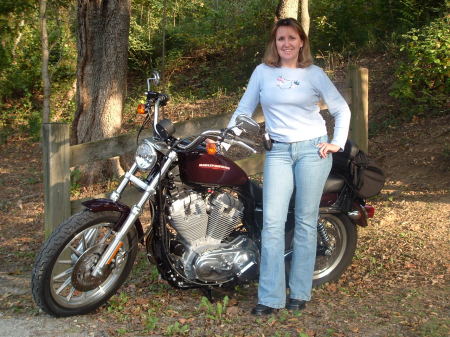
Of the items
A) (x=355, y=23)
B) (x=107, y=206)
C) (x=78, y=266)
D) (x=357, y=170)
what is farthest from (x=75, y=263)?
(x=355, y=23)

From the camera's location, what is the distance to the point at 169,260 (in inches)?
182

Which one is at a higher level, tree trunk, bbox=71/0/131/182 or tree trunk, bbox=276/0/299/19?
tree trunk, bbox=276/0/299/19

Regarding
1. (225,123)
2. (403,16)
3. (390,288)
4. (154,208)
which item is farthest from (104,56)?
(403,16)

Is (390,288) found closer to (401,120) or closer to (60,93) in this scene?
(401,120)

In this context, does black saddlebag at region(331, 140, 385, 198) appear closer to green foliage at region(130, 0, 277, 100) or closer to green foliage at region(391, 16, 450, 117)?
green foliage at region(391, 16, 450, 117)

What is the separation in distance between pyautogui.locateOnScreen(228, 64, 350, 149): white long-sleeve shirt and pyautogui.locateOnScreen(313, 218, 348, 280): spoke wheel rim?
2.97 feet

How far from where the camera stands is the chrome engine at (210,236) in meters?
4.63

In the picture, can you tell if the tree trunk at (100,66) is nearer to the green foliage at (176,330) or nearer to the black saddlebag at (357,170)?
the black saddlebag at (357,170)

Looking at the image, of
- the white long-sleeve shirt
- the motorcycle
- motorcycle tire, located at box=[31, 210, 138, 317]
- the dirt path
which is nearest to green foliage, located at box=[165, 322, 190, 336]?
the dirt path

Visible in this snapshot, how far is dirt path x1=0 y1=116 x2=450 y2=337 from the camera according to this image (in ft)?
14.5

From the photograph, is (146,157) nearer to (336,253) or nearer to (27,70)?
(336,253)

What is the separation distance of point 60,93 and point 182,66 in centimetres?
321

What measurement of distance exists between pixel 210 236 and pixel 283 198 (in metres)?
0.64

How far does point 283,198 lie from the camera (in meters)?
4.54
